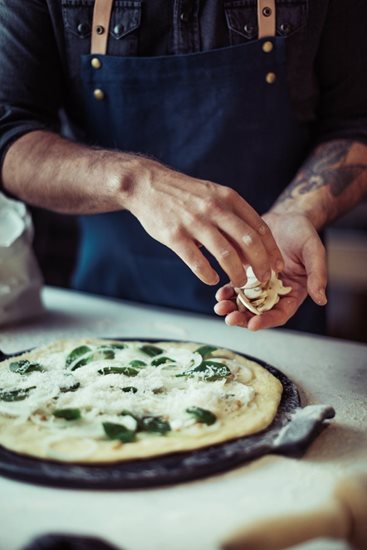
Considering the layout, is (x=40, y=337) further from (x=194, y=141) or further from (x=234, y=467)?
(x=234, y=467)

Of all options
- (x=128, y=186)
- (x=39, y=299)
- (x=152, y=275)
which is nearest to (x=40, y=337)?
(x=39, y=299)

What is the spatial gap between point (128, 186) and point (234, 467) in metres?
0.62

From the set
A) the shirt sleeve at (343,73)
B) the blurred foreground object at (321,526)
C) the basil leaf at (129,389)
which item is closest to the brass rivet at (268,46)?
the shirt sleeve at (343,73)

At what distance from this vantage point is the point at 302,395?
4.72 ft

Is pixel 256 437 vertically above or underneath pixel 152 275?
above

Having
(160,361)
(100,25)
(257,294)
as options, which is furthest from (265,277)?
(100,25)

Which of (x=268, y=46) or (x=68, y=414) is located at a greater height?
(x=268, y=46)

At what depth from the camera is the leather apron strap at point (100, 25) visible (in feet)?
5.87

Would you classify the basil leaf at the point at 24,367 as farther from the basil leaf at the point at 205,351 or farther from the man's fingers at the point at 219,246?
the man's fingers at the point at 219,246

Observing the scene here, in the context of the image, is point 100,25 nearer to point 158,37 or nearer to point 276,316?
point 158,37

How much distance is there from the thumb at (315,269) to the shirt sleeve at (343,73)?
0.54 m

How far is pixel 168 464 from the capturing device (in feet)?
3.56

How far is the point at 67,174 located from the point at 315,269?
65 centimetres

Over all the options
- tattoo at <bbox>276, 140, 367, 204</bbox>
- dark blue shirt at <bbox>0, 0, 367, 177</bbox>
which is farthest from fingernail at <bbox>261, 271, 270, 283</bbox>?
dark blue shirt at <bbox>0, 0, 367, 177</bbox>
